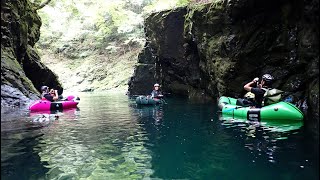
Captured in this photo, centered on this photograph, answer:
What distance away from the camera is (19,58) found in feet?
64.4

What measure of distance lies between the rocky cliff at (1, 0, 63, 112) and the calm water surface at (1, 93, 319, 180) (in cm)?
481

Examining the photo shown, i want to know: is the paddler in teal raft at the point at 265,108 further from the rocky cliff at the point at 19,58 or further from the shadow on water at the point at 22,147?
the rocky cliff at the point at 19,58

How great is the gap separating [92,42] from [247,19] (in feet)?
127

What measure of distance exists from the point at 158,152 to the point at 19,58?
1482 centimetres

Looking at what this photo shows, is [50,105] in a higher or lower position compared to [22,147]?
higher

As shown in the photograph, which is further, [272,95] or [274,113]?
[272,95]

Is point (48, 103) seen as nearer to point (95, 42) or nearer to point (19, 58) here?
point (19, 58)

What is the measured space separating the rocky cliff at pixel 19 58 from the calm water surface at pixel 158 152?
15.8 feet

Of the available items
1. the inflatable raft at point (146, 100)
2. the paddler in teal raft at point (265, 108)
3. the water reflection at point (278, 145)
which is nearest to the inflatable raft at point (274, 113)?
the paddler in teal raft at point (265, 108)

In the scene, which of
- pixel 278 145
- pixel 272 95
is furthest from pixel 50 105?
pixel 278 145

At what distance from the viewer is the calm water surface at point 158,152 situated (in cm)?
591

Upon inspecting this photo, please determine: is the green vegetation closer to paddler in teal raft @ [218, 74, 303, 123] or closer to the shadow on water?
paddler in teal raft @ [218, 74, 303, 123]

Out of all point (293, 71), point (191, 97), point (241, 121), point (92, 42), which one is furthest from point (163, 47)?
point (92, 42)

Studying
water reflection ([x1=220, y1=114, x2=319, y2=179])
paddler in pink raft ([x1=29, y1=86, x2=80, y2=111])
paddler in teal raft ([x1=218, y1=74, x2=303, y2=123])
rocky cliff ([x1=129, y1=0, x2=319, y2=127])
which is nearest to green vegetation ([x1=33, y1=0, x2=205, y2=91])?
rocky cliff ([x1=129, y1=0, x2=319, y2=127])
